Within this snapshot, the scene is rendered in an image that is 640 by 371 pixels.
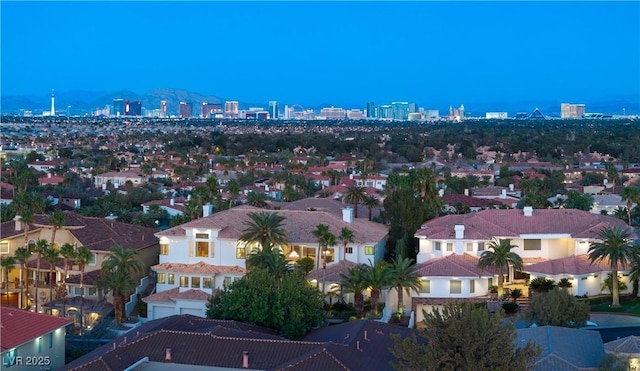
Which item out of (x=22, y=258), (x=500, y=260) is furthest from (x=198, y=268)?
(x=500, y=260)

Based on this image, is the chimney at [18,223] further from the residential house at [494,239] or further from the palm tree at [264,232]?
the residential house at [494,239]

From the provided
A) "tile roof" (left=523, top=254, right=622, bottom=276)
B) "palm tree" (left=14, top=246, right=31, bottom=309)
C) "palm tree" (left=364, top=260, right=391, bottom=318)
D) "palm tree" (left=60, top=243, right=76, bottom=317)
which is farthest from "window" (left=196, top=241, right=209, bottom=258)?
"tile roof" (left=523, top=254, right=622, bottom=276)

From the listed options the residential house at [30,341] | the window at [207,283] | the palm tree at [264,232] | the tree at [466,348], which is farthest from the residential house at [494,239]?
the residential house at [30,341]

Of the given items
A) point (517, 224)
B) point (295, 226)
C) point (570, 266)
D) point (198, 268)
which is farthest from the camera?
point (517, 224)

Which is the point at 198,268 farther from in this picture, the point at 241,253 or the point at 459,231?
the point at 459,231

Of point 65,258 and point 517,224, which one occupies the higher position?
point 517,224

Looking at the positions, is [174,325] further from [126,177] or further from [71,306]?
[126,177]

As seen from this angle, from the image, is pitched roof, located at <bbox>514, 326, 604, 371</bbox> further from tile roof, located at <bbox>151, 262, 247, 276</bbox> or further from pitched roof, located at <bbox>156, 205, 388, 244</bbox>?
tile roof, located at <bbox>151, 262, 247, 276</bbox>
